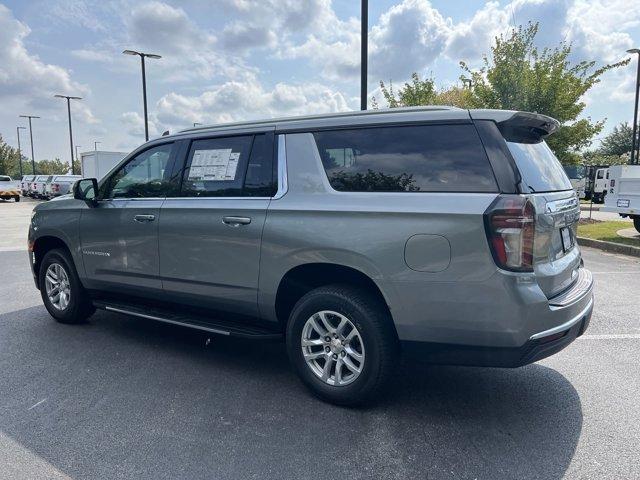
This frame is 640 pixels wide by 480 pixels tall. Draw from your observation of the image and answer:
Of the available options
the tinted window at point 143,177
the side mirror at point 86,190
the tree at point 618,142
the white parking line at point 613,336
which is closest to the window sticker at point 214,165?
the tinted window at point 143,177

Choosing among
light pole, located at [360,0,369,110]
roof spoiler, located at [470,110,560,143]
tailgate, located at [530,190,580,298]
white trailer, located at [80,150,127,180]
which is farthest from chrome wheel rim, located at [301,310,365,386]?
white trailer, located at [80,150,127,180]

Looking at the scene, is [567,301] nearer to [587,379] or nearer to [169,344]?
[587,379]

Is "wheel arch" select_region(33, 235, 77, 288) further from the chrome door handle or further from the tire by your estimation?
the tire

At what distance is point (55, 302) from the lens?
5566mm

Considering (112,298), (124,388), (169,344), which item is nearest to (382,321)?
(124,388)

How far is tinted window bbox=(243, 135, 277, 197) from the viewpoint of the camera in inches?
151

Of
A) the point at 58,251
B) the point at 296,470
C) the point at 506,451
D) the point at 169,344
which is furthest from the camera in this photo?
the point at 58,251

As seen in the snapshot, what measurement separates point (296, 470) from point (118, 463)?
0.98 meters

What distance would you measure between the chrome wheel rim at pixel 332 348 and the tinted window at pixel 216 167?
1.22 metres

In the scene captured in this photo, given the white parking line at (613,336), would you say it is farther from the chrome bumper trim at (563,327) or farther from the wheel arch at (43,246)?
the wheel arch at (43,246)

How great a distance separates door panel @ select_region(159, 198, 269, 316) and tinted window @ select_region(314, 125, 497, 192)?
66cm

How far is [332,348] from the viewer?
138 inches

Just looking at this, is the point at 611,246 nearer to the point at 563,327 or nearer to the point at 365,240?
the point at 563,327

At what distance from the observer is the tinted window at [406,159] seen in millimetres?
3072
